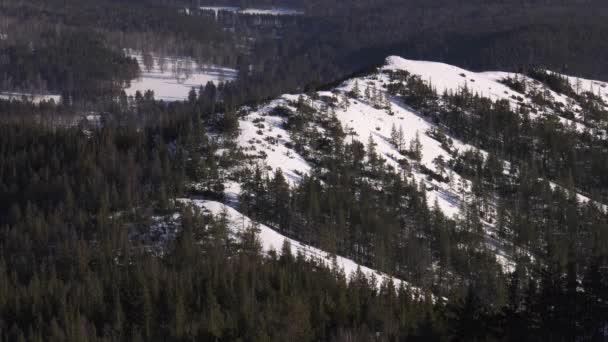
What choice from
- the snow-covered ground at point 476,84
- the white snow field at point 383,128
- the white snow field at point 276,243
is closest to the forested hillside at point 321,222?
the white snow field at point 276,243

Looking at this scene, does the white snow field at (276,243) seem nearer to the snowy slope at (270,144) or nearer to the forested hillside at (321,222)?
the forested hillside at (321,222)

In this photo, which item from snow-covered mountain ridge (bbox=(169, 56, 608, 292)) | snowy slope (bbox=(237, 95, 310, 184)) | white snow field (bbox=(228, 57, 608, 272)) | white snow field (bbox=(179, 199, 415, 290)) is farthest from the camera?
white snow field (bbox=(228, 57, 608, 272))

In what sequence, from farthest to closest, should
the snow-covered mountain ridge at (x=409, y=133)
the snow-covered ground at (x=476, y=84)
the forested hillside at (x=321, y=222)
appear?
1. the snow-covered ground at (x=476, y=84)
2. the snow-covered mountain ridge at (x=409, y=133)
3. the forested hillside at (x=321, y=222)

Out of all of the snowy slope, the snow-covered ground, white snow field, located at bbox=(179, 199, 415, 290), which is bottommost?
white snow field, located at bbox=(179, 199, 415, 290)

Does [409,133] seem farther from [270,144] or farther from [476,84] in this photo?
[476,84]

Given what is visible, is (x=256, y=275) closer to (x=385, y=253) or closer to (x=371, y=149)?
(x=385, y=253)

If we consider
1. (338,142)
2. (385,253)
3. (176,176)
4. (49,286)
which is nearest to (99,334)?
(49,286)

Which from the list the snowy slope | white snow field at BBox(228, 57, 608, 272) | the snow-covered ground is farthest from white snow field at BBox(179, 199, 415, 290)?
the snow-covered ground

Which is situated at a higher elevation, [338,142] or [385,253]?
[338,142]

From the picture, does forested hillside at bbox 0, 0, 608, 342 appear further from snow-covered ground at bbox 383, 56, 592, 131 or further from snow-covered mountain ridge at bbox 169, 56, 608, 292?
snow-covered ground at bbox 383, 56, 592, 131
